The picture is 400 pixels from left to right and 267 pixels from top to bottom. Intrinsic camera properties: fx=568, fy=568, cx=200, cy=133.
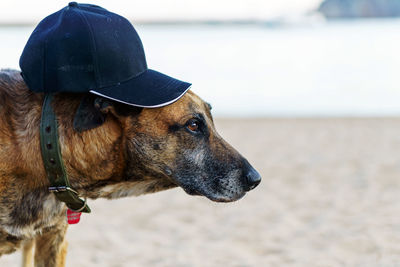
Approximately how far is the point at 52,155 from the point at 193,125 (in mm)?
604

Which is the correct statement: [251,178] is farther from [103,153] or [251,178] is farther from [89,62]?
[89,62]

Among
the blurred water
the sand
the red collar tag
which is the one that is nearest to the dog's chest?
the red collar tag

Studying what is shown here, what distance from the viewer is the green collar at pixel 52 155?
Result: 2.34 metres

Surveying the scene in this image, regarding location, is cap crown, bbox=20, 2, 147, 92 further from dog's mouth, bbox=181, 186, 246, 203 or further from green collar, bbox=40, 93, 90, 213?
dog's mouth, bbox=181, 186, 246, 203

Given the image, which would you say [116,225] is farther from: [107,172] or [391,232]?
[107,172]

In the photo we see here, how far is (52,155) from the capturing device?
233 cm

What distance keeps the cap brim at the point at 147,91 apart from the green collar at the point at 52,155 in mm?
244

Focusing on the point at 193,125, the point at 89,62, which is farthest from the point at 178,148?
the point at 89,62

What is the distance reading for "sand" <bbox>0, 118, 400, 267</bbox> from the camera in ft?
14.8

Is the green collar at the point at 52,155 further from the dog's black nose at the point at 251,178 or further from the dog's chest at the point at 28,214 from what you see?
the dog's black nose at the point at 251,178

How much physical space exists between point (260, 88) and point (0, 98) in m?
13.5

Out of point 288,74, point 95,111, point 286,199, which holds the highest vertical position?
point 95,111

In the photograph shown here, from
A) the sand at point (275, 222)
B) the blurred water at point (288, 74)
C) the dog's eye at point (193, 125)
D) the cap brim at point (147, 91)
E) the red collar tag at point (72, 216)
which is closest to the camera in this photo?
the cap brim at point (147, 91)

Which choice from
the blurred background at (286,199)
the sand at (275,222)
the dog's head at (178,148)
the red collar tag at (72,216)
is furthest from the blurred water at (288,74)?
the dog's head at (178,148)
